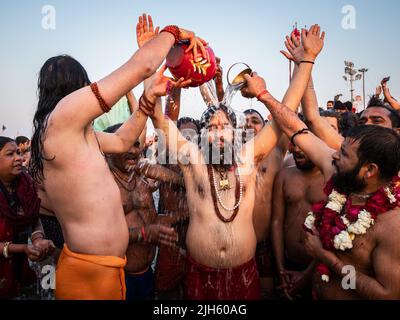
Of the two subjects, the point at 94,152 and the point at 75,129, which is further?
the point at 94,152

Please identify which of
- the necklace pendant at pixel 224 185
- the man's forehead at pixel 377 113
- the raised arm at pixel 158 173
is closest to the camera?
the necklace pendant at pixel 224 185

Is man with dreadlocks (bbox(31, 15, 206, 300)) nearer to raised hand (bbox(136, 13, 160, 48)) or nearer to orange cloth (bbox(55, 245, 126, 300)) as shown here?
orange cloth (bbox(55, 245, 126, 300))

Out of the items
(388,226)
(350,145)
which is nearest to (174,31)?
(350,145)

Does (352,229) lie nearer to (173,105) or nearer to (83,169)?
(83,169)

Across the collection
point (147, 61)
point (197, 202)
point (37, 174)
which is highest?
point (147, 61)

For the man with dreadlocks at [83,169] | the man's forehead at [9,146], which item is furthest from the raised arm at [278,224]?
the man's forehead at [9,146]

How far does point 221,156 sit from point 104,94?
1.37 m

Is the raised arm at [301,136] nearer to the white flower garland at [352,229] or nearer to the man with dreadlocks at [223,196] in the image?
the man with dreadlocks at [223,196]

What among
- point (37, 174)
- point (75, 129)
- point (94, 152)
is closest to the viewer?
point (75, 129)

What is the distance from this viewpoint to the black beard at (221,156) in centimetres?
307

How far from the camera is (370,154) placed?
2203 mm
